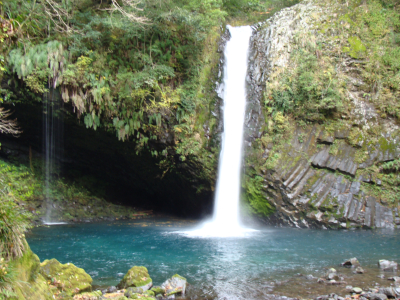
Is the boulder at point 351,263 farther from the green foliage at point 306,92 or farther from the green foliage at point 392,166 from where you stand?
the green foliage at point 306,92

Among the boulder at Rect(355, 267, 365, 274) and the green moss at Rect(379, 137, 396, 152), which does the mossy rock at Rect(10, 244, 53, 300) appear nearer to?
the boulder at Rect(355, 267, 365, 274)

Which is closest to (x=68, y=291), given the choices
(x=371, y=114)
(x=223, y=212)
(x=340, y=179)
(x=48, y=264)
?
(x=48, y=264)

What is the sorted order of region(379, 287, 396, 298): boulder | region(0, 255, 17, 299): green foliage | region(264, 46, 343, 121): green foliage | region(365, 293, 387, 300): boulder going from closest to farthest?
region(0, 255, 17, 299): green foliage
region(365, 293, 387, 300): boulder
region(379, 287, 396, 298): boulder
region(264, 46, 343, 121): green foliage

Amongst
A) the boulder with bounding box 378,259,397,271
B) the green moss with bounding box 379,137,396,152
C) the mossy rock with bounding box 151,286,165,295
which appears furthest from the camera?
the green moss with bounding box 379,137,396,152

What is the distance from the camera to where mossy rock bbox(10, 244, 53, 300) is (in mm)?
3361

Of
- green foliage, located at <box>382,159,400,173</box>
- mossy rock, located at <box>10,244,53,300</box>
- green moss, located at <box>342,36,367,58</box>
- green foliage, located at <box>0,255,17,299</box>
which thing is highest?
green moss, located at <box>342,36,367,58</box>

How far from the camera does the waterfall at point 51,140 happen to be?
480 inches

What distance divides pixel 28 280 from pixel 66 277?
1457 millimetres

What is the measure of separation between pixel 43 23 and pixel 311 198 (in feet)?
43.0

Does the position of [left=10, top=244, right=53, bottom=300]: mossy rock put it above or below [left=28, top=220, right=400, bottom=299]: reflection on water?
above

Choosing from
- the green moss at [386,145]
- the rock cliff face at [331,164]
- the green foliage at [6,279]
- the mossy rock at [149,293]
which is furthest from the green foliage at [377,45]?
the green foliage at [6,279]

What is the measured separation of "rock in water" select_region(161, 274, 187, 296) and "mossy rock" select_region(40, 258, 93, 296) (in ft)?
4.39

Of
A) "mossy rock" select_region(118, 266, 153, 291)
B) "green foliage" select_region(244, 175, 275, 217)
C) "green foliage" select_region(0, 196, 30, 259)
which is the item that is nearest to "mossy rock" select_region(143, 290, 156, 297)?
"mossy rock" select_region(118, 266, 153, 291)

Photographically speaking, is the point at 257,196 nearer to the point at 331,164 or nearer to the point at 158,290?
the point at 331,164
